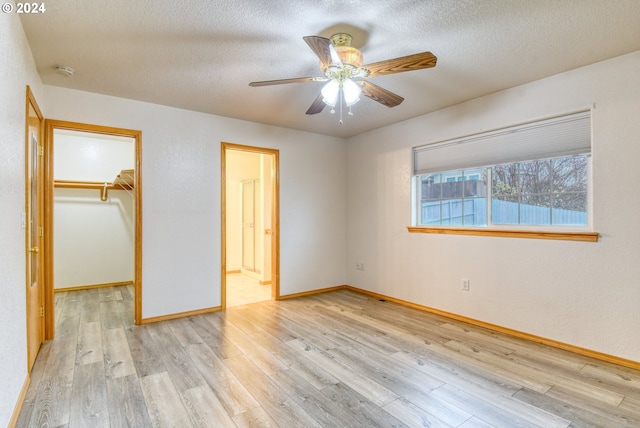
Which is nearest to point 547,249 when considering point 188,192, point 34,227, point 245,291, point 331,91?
point 331,91

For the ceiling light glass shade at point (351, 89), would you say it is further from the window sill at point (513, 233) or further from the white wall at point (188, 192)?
the white wall at point (188, 192)

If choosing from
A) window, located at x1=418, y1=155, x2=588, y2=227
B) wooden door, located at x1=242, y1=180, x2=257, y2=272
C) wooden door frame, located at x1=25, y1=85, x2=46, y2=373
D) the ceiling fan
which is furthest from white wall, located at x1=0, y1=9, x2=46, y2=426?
wooden door, located at x1=242, y1=180, x2=257, y2=272

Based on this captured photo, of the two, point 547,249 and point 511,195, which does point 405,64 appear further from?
point 547,249

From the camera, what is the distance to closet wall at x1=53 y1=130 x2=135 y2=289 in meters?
5.01

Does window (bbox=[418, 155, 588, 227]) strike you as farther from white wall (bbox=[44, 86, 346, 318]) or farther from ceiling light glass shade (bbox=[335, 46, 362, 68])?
ceiling light glass shade (bbox=[335, 46, 362, 68])

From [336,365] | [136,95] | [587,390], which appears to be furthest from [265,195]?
[587,390]

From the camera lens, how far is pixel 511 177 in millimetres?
3275

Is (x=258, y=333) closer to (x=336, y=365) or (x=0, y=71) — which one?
(x=336, y=365)

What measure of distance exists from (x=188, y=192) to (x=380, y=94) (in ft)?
8.12

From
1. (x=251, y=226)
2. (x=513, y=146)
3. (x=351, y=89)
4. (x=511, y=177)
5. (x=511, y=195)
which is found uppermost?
(x=351, y=89)

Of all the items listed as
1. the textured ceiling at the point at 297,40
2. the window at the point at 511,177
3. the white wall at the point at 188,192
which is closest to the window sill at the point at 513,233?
the window at the point at 511,177

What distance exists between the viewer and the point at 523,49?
2.44 metres

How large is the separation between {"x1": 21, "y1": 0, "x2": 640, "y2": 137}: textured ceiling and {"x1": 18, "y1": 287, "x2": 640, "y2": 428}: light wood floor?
2.41 m

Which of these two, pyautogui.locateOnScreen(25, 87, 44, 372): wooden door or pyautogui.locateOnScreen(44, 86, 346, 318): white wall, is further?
pyautogui.locateOnScreen(44, 86, 346, 318): white wall
